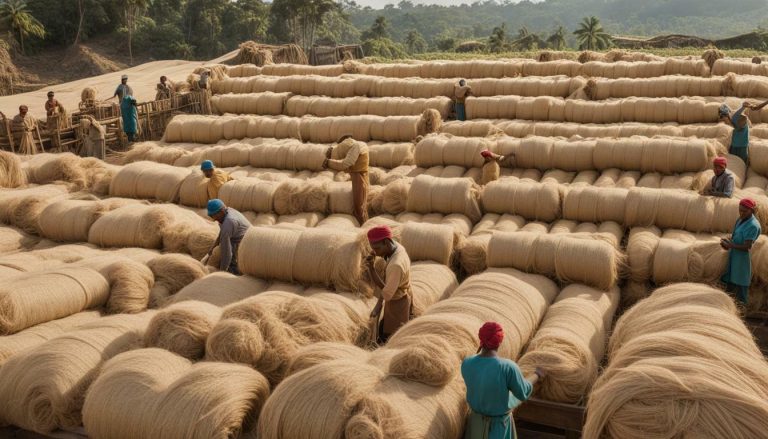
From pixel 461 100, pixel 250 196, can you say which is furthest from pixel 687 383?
pixel 461 100

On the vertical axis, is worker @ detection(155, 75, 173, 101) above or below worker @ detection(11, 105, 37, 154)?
above

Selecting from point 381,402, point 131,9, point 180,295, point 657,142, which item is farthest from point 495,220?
point 131,9

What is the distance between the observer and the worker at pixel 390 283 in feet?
26.0

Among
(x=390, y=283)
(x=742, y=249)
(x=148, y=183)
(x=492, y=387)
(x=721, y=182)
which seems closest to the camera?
(x=492, y=387)

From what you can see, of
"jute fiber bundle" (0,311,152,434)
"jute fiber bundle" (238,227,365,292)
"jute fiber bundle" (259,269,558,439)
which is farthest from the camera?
"jute fiber bundle" (238,227,365,292)

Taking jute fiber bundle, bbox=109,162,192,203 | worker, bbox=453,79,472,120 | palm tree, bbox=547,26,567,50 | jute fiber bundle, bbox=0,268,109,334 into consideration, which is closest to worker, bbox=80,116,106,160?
jute fiber bundle, bbox=109,162,192,203

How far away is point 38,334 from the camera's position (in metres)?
8.22

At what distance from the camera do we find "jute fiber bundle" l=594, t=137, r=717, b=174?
44.6 ft

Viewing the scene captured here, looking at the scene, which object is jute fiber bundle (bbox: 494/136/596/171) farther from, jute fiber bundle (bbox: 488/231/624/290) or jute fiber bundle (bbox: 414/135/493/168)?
jute fiber bundle (bbox: 488/231/624/290)

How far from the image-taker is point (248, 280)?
378 inches

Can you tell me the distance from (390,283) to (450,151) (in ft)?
28.3

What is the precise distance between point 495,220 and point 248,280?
4990 millimetres

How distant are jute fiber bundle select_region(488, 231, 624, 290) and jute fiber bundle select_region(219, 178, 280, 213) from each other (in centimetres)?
548

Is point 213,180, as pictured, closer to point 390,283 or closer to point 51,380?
point 390,283
